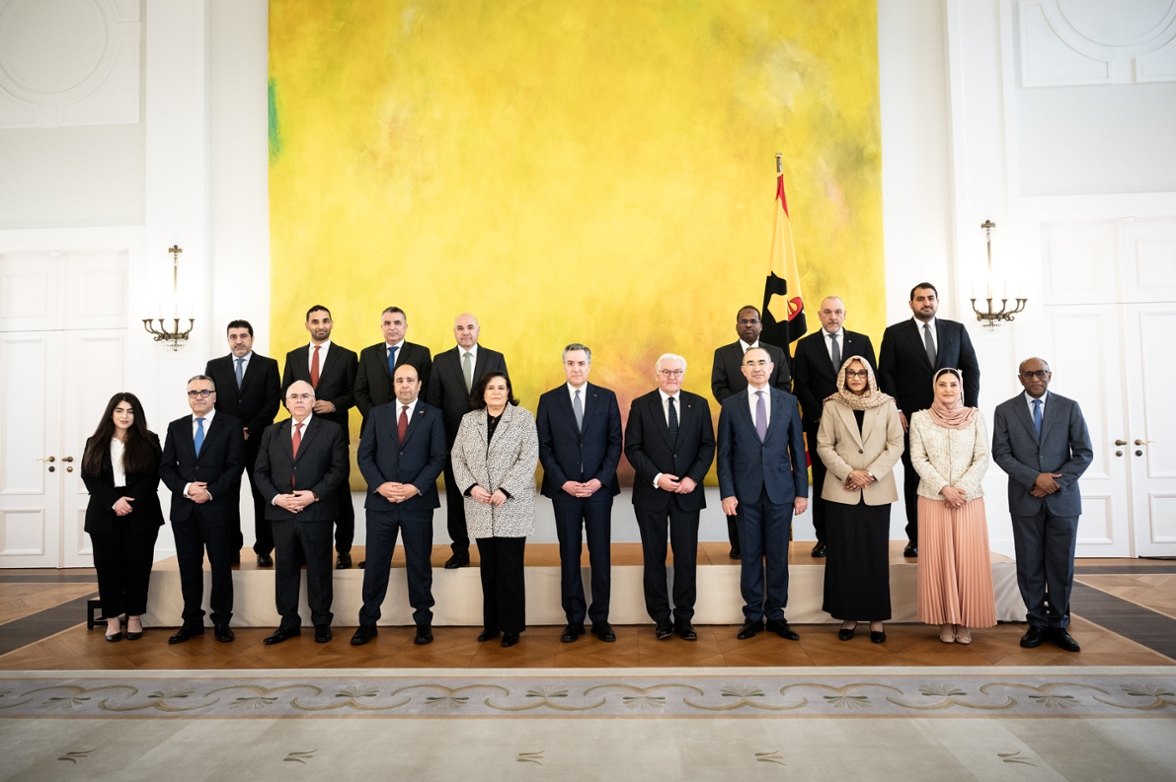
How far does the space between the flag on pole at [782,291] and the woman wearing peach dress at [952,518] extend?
140 cm

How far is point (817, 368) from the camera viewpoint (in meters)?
4.84

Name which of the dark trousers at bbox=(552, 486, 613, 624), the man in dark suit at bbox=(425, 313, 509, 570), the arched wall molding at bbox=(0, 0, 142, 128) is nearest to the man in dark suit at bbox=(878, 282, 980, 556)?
the dark trousers at bbox=(552, 486, 613, 624)

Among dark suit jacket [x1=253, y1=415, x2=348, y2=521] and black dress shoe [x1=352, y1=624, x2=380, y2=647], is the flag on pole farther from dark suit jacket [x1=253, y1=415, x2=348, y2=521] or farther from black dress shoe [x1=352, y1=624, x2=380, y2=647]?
black dress shoe [x1=352, y1=624, x2=380, y2=647]

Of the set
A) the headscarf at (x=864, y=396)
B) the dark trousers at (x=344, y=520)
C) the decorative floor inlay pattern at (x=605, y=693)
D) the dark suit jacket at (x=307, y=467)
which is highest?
the headscarf at (x=864, y=396)

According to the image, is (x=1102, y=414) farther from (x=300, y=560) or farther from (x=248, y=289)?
(x=248, y=289)

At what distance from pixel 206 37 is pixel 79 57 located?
1.21 metres

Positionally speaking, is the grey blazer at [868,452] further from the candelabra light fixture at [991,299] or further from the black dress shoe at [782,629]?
the candelabra light fixture at [991,299]

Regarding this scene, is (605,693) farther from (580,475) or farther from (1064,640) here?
(1064,640)

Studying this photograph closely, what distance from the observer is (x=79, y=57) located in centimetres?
658

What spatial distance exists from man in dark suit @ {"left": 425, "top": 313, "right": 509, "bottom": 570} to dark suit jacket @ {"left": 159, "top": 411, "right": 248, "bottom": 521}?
3.89 feet

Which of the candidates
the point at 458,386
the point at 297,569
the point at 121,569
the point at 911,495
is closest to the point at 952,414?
the point at 911,495

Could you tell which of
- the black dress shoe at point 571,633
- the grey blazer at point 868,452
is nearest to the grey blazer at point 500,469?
the black dress shoe at point 571,633

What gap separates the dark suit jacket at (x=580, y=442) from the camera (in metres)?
4.28

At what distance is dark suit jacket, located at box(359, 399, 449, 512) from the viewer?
427cm
